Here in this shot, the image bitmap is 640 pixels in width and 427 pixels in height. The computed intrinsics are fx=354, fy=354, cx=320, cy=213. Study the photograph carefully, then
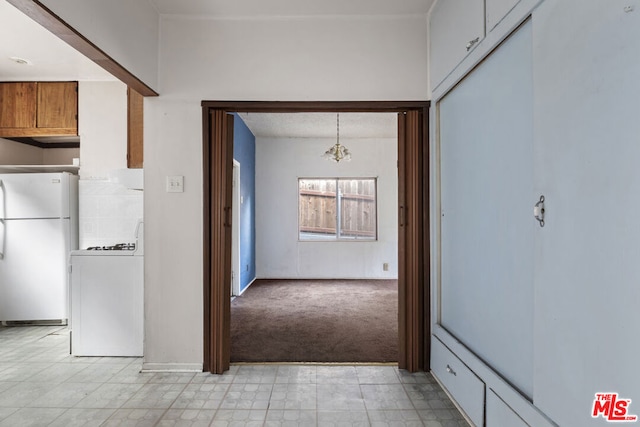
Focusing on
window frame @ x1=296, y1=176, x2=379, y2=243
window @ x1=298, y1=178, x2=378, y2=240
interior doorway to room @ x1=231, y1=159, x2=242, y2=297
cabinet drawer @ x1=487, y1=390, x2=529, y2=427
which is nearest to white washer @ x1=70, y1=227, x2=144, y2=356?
interior doorway to room @ x1=231, y1=159, x2=242, y2=297

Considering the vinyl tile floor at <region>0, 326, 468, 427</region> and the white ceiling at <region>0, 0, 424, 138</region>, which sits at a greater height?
the white ceiling at <region>0, 0, 424, 138</region>

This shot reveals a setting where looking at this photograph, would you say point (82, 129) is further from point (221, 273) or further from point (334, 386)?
point (334, 386)

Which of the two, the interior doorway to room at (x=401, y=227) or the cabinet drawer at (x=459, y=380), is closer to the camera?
the cabinet drawer at (x=459, y=380)

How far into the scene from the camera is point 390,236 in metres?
6.48

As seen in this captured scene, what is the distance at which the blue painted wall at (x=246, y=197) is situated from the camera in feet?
17.2

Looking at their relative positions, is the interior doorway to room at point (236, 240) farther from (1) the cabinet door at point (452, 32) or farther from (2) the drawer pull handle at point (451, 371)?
(2) the drawer pull handle at point (451, 371)

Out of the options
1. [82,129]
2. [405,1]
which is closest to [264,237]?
[82,129]

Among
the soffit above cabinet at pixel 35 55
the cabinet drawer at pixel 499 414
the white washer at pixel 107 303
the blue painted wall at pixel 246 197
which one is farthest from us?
the blue painted wall at pixel 246 197

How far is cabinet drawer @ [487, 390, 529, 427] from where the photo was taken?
1.47m

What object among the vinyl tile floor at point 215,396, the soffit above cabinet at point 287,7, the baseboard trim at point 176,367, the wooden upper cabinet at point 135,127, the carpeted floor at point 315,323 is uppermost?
the soffit above cabinet at point 287,7

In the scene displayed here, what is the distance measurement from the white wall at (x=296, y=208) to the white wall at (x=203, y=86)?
3847 mm

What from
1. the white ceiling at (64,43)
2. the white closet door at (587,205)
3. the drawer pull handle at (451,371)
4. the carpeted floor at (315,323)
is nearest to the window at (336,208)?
the carpeted floor at (315,323)

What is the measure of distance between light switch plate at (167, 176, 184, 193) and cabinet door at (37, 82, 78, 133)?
1.88 m

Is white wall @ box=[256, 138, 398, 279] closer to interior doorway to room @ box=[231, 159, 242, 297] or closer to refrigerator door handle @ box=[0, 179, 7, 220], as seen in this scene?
interior doorway to room @ box=[231, 159, 242, 297]
